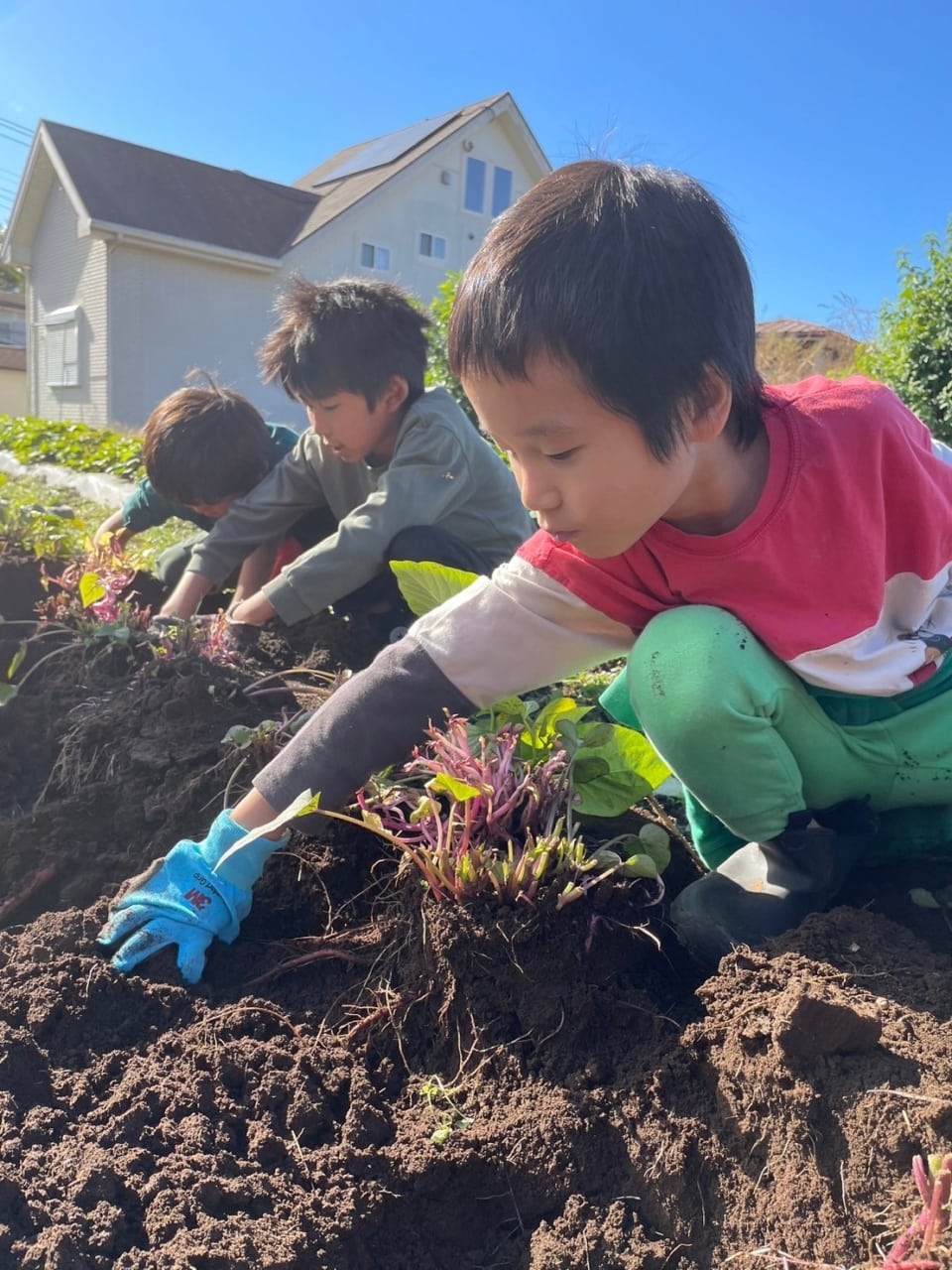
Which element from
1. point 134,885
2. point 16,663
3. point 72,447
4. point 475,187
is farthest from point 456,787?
point 475,187

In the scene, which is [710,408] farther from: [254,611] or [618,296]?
[254,611]

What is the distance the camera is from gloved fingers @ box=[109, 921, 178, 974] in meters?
1.47

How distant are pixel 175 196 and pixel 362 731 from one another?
18225mm

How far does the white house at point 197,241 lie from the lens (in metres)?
16.4

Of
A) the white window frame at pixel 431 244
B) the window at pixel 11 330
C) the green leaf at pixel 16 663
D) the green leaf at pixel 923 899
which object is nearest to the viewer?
the green leaf at pixel 923 899

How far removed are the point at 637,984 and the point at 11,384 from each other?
97.8 ft

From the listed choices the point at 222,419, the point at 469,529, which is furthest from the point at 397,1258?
the point at 222,419

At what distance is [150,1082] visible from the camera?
4.12 ft

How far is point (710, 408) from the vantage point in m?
1.33

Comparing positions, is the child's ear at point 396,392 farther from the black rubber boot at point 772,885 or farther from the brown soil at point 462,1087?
the black rubber boot at point 772,885

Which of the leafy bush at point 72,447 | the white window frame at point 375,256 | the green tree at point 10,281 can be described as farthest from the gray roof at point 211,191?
the green tree at point 10,281

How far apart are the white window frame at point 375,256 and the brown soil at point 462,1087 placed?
18499 millimetres

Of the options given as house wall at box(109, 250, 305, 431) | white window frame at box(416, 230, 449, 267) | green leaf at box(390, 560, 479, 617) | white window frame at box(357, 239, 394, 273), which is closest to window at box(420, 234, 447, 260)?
white window frame at box(416, 230, 449, 267)

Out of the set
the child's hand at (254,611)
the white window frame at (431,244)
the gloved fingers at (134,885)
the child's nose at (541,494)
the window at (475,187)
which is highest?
the window at (475,187)
